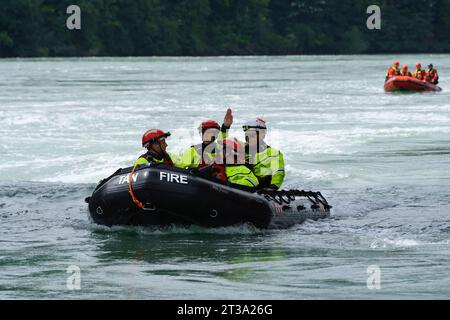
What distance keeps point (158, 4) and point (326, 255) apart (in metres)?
101

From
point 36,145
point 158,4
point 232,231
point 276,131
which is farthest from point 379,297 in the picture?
point 158,4

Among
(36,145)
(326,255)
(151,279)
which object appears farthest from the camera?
(36,145)

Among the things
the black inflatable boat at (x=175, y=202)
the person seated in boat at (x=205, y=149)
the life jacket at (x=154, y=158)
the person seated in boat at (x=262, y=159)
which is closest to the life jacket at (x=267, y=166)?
the person seated in boat at (x=262, y=159)

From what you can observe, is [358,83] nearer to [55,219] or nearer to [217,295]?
[55,219]

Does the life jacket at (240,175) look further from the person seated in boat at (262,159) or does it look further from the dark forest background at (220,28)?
the dark forest background at (220,28)

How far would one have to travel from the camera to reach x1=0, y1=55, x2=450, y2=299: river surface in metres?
11.3

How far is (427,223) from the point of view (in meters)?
14.8

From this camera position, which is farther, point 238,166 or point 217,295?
point 238,166

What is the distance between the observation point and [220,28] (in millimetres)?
115938

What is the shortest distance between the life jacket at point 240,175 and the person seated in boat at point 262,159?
26 centimetres

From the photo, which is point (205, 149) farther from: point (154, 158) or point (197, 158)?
point (154, 158)

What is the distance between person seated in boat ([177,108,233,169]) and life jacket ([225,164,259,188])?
0.28 metres

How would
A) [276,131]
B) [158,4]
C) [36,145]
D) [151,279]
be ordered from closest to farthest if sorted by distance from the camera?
[151,279] < [36,145] < [276,131] < [158,4]

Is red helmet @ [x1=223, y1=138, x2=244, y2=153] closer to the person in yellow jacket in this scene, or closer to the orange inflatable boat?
the person in yellow jacket
